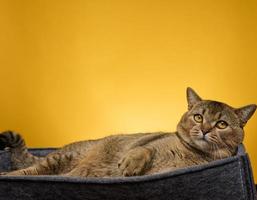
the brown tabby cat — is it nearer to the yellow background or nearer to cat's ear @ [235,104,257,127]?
cat's ear @ [235,104,257,127]

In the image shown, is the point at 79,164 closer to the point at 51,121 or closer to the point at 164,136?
the point at 164,136

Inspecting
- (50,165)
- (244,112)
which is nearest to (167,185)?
(244,112)

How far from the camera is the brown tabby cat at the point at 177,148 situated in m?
1.34

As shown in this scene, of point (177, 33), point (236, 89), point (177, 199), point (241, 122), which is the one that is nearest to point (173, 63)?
point (177, 33)

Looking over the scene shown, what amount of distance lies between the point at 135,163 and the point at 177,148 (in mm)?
236

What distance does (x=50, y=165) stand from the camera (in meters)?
1.62

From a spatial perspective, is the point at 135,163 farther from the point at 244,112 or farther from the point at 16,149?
the point at 16,149

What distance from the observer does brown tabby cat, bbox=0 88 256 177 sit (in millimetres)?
1338

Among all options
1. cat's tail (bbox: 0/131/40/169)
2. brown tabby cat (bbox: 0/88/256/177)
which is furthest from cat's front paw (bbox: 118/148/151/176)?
cat's tail (bbox: 0/131/40/169)

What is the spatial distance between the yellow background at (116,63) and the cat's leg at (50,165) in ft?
2.19

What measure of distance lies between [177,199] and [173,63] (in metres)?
1.45

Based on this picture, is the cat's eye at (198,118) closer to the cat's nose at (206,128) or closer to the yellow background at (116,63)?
the cat's nose at (206,128)

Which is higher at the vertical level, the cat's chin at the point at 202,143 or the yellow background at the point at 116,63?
the yellow background at the point at 116,63

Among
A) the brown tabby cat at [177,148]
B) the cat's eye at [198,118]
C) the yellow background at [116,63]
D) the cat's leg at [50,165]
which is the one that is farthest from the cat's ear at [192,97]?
the yellow background at [116,63]
